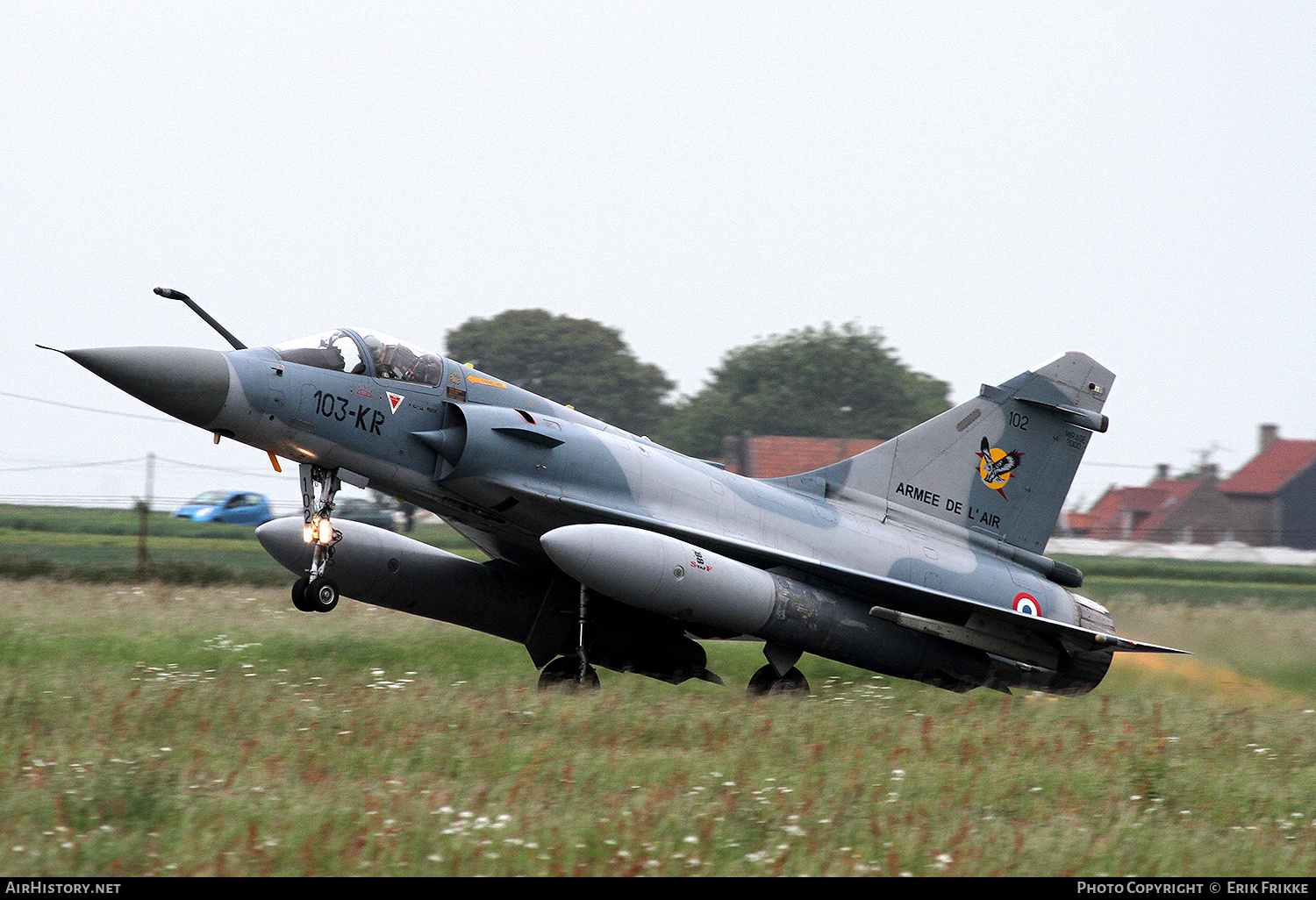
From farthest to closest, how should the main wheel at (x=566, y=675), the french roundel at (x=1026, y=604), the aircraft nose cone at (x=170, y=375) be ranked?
1. the french roundel at (x=1026, y=604)
2. the main wheel at (x=566, y=675)
3. the aircraft nose cone at (x=170, y=375)

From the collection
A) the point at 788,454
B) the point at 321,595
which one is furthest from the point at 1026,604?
the point at 788,454

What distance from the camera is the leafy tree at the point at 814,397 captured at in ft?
184

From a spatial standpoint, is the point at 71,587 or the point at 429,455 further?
the point at 71,587

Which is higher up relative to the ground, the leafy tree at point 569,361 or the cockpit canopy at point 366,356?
the leafy tree at point 569,361

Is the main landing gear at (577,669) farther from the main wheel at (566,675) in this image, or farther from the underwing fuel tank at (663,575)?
the underwing fuel tank at (663,575)

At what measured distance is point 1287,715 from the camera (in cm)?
1036

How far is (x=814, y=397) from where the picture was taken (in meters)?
57.4

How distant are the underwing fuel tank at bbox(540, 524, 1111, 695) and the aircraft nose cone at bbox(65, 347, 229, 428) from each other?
283 cm

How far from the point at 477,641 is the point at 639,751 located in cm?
600

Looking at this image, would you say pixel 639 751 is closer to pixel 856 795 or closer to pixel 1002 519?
pixel 856 795

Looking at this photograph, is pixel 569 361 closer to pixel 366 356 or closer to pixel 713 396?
pixel 713 396

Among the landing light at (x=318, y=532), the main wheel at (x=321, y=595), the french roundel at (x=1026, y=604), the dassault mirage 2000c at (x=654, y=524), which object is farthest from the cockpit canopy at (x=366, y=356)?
the french roundel at (x=1026, y=604)

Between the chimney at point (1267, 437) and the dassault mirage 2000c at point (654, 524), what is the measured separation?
55.7m
